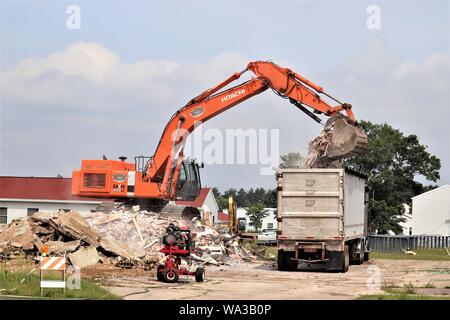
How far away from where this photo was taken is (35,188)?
67.9 m

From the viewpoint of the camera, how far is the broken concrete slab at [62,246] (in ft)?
80.7

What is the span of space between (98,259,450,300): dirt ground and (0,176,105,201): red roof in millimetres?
39982

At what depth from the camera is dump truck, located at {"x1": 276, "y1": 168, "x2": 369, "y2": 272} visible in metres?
26.4

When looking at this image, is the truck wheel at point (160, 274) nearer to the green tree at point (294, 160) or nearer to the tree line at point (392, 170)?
the green tree at point (294, 160)

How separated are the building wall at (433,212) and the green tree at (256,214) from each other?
40.4 meters

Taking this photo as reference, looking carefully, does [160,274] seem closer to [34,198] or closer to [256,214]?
[34,198]

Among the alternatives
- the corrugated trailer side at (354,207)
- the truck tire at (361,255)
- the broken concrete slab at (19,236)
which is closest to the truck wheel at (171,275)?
the broken concrete slab at (19,236)

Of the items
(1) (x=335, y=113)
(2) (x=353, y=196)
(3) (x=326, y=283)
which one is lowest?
(3) (x=326, y=283)

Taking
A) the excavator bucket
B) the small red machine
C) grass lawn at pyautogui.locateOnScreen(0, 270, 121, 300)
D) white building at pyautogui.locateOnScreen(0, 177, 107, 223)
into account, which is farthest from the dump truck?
white building at pyautogui.locateOnScreen(0, 177, 107, 223)

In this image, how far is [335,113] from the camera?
31.3 m

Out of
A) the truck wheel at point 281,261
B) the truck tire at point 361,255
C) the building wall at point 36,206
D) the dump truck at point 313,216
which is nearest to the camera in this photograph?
the dump truck at point 313,216
